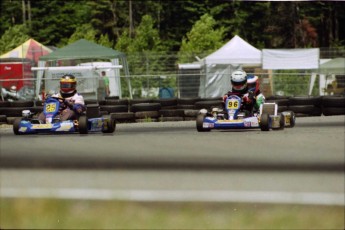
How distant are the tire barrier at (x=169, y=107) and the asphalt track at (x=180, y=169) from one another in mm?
6476

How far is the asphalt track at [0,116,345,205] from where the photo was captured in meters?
5.71

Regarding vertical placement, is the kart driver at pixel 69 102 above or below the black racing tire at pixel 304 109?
above

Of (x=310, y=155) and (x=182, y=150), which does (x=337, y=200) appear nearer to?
(x=310, y=155)

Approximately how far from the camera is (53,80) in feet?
68.2

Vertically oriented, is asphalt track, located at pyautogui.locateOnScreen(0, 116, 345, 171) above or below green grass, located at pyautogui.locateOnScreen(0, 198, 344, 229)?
below

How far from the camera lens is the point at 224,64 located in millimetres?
24328

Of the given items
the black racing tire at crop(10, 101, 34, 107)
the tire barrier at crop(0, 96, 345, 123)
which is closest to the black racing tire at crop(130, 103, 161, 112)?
the tire barrier at crop(0, 96, 345, 123)

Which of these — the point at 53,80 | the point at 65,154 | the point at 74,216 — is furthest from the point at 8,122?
the point at 74,216

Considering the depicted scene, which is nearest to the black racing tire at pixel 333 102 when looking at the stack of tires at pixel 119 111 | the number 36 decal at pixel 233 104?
the stack of tires at pixel 119 111

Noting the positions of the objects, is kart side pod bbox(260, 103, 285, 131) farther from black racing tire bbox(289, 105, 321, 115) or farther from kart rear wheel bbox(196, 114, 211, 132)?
black racing tire bbox(289, 105, 321, 115)

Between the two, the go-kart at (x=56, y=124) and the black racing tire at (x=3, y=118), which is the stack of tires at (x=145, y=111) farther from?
the go-kart at (x=56, y=124)

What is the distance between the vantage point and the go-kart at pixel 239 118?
41.6ft

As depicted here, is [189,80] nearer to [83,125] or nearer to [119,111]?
[119,111]

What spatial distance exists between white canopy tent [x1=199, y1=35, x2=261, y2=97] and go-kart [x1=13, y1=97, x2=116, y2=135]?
816 centimetres
